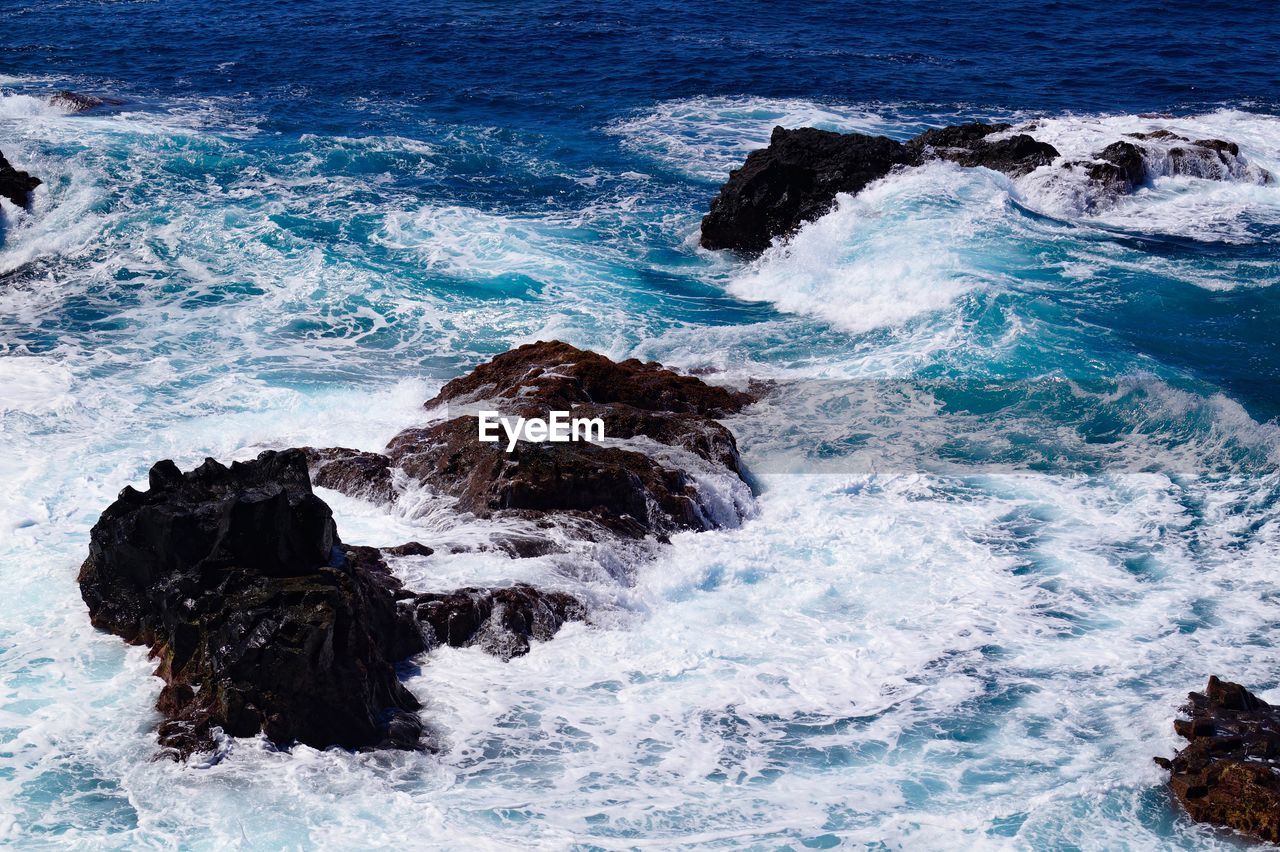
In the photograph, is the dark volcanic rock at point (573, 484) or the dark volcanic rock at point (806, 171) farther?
the dark volcanic rock at point (806, 171)

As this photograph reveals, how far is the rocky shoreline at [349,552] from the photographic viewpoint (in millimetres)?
9211

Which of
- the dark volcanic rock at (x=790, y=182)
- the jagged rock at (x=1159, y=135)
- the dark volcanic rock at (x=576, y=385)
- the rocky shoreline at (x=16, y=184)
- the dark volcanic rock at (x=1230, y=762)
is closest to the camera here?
the dark volcanic rock at (x=1230, y=762)

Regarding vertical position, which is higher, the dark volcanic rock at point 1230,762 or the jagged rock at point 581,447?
the jagged rock at point 581,447

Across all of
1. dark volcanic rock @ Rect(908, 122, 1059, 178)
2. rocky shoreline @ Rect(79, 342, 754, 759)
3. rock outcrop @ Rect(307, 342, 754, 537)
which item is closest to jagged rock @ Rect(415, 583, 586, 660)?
rocky shoreline @ Rect(79, 342, 754, 759)

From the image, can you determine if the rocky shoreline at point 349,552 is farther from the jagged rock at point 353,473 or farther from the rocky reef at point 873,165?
the rocky reef at point 873,165

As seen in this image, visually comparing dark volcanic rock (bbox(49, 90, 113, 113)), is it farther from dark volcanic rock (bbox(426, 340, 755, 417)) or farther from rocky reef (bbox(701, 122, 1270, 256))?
dark volcanic rock (bbox(426, 340, 755, 417))

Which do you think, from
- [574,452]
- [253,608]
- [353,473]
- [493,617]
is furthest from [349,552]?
[574,452]

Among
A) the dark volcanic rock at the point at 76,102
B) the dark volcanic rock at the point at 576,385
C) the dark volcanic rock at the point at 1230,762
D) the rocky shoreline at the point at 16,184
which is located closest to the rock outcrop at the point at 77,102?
the dark volcanic rock at the point at 76,102

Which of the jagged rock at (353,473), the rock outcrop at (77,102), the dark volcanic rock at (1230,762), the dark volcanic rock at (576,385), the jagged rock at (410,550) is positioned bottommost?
the dark volcanic rock at (1230,762)

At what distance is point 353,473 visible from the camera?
13148mm

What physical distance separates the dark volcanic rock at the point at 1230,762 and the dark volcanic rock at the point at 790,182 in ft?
40.8

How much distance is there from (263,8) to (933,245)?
2718cm

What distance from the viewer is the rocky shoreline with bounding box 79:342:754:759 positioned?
9211 millimetres

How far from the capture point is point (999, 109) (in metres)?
28.4
